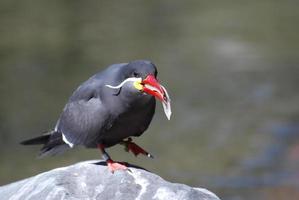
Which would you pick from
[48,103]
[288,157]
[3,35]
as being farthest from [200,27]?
[288,157]

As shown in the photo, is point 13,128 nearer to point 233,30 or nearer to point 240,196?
point 240,196

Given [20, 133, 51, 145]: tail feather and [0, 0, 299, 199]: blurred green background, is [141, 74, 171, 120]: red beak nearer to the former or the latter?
[20, 133, 51, 145]: tail feather

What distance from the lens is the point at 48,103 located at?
13.6m

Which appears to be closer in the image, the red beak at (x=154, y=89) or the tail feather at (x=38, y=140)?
the red beak at (x=154, y=89)

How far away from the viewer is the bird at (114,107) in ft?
19.9

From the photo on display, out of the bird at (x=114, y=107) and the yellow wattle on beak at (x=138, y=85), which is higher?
the yellow wattle on beak at (x=138, y=85)

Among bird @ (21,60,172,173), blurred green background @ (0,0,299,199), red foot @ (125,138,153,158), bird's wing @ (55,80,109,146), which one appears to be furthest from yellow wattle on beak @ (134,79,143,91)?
blurred green background @ (0,0,299,199)

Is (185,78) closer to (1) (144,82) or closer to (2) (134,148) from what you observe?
(2) (134,148)

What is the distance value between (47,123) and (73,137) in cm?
596

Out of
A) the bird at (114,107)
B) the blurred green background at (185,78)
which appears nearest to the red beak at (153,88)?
the bird at (114,107)

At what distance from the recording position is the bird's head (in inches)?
233

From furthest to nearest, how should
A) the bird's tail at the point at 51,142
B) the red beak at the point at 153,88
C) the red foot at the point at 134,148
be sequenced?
the bird's tail at the point at 51,142
the red foot at the point at 134,148
the red beak at the point at 153,88

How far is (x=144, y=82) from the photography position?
19.6ft

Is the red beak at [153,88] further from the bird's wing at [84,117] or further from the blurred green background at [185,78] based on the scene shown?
the blurred green background at [185,78]
